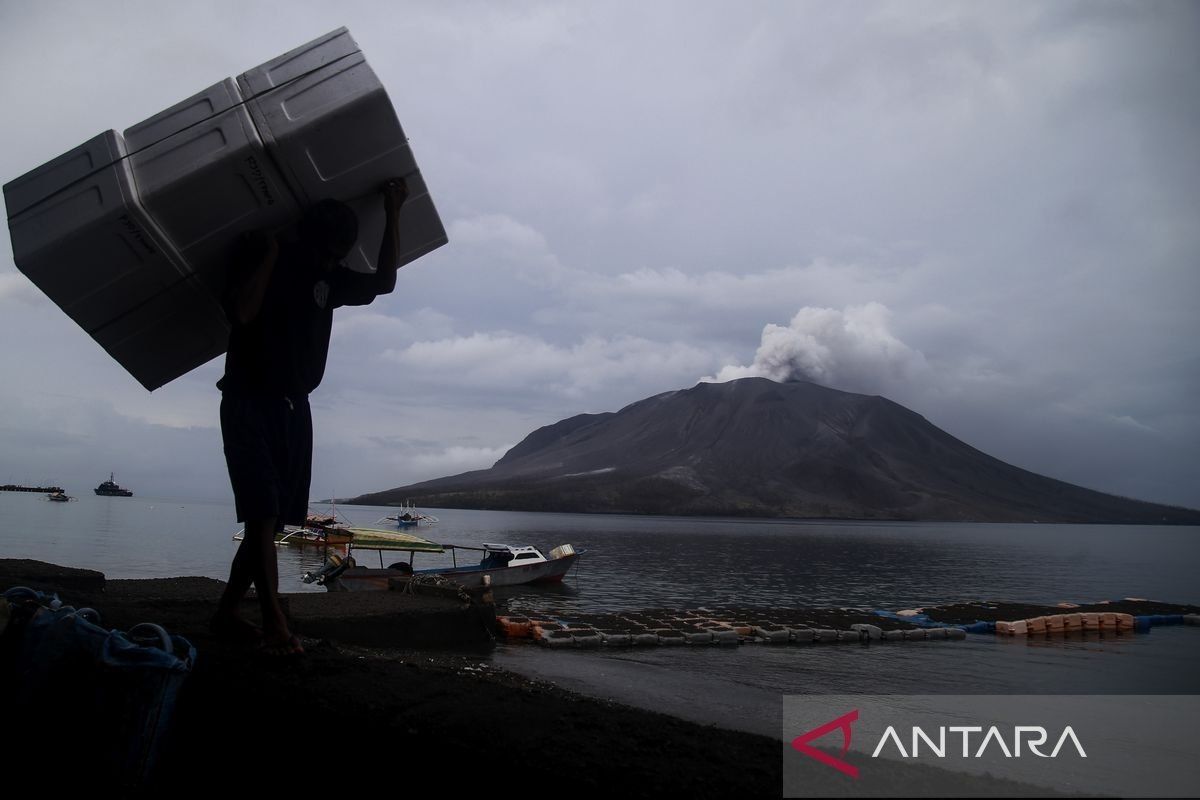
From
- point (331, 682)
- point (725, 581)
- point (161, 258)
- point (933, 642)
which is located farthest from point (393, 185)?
point (725, 581)

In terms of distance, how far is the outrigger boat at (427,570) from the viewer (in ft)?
83.3

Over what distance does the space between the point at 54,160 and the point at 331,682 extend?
9.67ft

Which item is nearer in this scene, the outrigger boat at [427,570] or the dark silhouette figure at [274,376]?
the dark silhouette figure at [274,376]

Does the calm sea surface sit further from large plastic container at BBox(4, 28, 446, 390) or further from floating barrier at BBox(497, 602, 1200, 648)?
large plastic container at BBox(4, 28, 446, 390)

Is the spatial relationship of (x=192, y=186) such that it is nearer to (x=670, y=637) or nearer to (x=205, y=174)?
(x=205, y=174)

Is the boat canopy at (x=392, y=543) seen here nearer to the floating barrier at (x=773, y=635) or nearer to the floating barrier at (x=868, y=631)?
the floating barrier at (x=773, y=635)

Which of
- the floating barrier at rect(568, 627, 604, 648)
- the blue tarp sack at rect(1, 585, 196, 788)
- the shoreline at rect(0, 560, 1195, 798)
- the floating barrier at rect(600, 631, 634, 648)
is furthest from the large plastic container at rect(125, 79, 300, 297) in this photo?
the floating barrier at rect(600, 631, 634, 648)

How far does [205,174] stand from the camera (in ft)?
12.6

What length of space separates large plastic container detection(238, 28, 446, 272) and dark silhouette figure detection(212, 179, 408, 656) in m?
0.23

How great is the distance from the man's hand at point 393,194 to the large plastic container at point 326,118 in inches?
3.3

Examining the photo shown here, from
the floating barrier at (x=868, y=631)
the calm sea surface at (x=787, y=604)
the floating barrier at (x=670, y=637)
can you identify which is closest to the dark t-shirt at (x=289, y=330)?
the calm sea surface at (x=787, y=604)

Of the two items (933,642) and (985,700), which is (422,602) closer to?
(985,700)

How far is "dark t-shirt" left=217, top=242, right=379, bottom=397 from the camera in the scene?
12.4ft

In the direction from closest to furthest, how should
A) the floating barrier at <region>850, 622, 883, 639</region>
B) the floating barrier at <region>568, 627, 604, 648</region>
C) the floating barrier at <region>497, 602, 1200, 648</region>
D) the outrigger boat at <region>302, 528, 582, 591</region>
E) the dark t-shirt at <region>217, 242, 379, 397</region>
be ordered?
the dark t-shirt at <region>217, 242, 379, 397</region>
the floating barrier at <region>568, 627, 604, 648</region>
the floating barrier at <region>497, 602, 1200, 648</region>
the floating barrier at <region>850, 622, 883, 639</region>
the outrigger boat at <region>302, 528, 582, 591</region>
